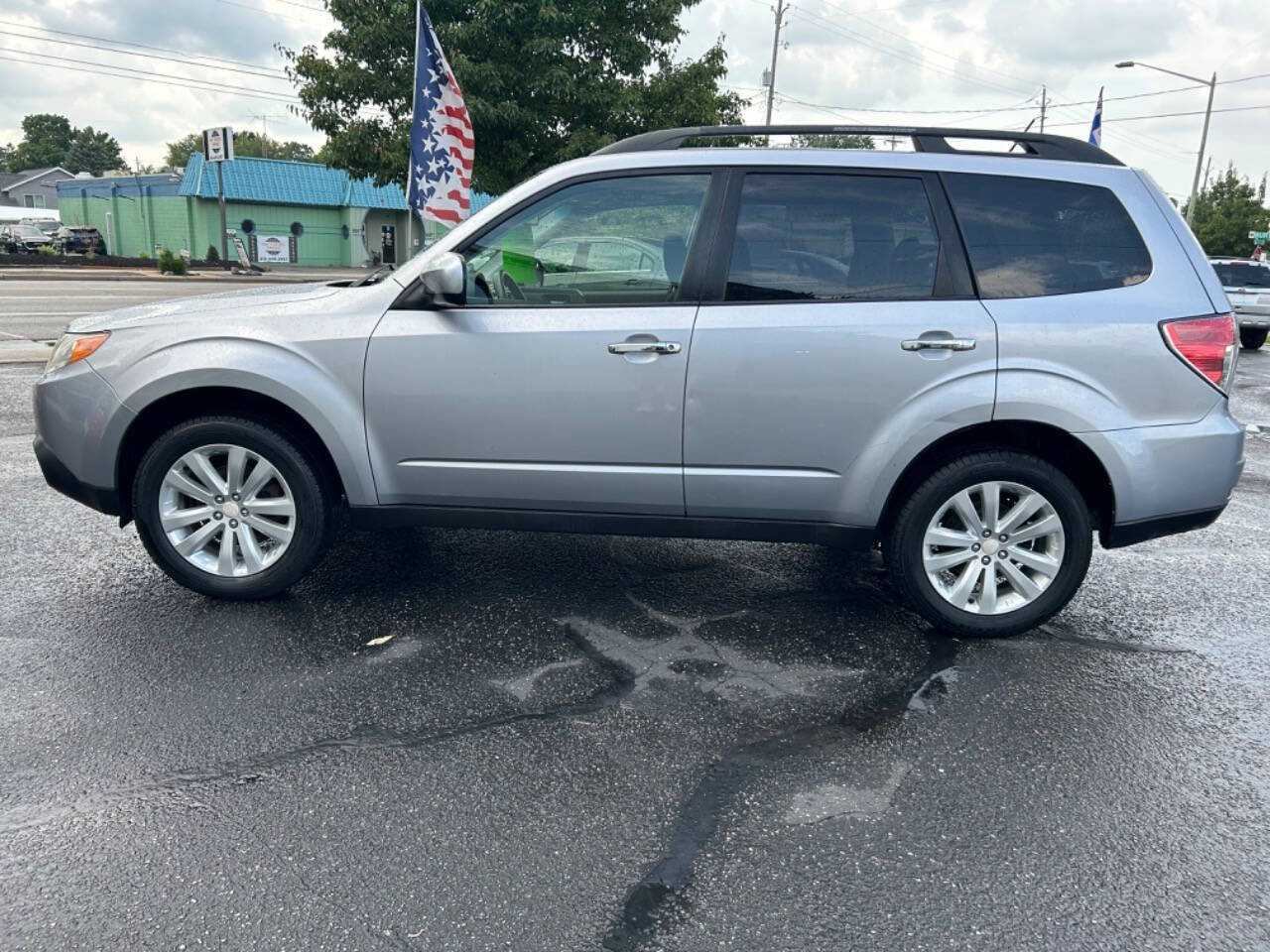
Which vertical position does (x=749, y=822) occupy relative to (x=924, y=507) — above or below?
below

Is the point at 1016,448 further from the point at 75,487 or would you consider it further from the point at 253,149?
the point at 253,149

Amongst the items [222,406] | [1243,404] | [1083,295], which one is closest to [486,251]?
[222,406]

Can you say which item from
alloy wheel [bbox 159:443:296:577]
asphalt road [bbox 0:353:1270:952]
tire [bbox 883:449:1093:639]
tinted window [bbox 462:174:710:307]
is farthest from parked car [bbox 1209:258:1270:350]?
alloy wheel [bbox 159:443:296:577]

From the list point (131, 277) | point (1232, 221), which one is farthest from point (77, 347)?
point (1232, 221)

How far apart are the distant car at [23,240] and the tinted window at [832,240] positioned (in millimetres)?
44544

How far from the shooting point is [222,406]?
4137 millimetres

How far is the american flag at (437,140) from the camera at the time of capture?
10.2 metres

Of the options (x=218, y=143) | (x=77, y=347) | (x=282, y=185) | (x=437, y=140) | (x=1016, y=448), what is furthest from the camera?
(x=282, y=185)

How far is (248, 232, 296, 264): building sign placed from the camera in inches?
1775

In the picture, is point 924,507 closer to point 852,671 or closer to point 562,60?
point 852,671

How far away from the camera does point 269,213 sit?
4609 centimetres

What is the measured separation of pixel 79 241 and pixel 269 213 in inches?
328

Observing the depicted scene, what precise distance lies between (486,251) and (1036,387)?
2288mm

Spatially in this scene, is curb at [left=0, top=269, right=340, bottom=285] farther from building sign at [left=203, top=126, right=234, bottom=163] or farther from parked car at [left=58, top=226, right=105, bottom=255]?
parked car at [left=58, top=226, right=105, bottom=255]
